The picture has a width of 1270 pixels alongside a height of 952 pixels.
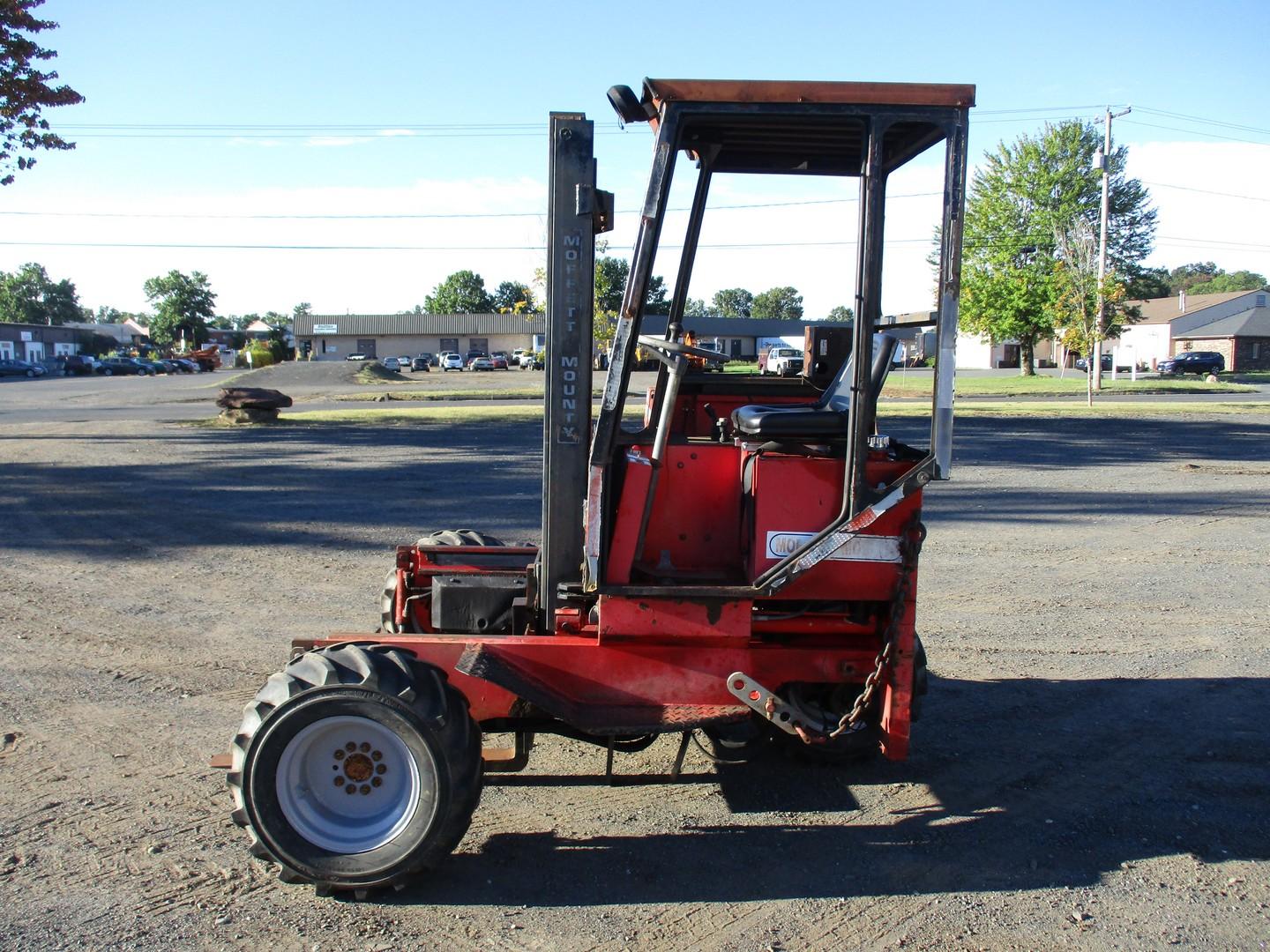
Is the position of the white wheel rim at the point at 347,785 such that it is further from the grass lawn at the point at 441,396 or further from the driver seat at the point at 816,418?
the grass lawn at the point at 441,396

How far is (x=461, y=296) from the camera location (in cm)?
13175

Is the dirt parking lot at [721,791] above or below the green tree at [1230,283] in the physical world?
below

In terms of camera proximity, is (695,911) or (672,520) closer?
(695,911)

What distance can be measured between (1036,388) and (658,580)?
46768 millimetres

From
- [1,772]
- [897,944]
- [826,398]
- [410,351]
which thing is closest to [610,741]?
[897,944]

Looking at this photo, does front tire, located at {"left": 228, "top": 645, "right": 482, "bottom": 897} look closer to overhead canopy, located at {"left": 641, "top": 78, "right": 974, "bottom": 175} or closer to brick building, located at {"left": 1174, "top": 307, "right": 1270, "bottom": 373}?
overhead canopy, located at {"left": 641, "top": 78, "right": 974, "bottom": 175}

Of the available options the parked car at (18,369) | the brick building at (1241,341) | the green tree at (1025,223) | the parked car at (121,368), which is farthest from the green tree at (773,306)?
the brick building at (1241,341)

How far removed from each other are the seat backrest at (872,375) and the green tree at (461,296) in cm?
12856

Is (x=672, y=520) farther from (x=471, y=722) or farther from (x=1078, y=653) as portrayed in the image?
(x=1078, y=653)

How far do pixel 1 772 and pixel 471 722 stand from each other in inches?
103

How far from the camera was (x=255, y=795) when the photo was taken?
3.90m

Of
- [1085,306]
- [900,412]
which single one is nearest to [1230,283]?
[1085,306]

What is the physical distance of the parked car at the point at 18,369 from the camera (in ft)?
222

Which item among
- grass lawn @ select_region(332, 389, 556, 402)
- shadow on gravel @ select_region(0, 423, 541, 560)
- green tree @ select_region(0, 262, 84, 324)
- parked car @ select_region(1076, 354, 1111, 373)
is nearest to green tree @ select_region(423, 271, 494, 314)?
green tree @ select_region(0, 262, 84, 324)
